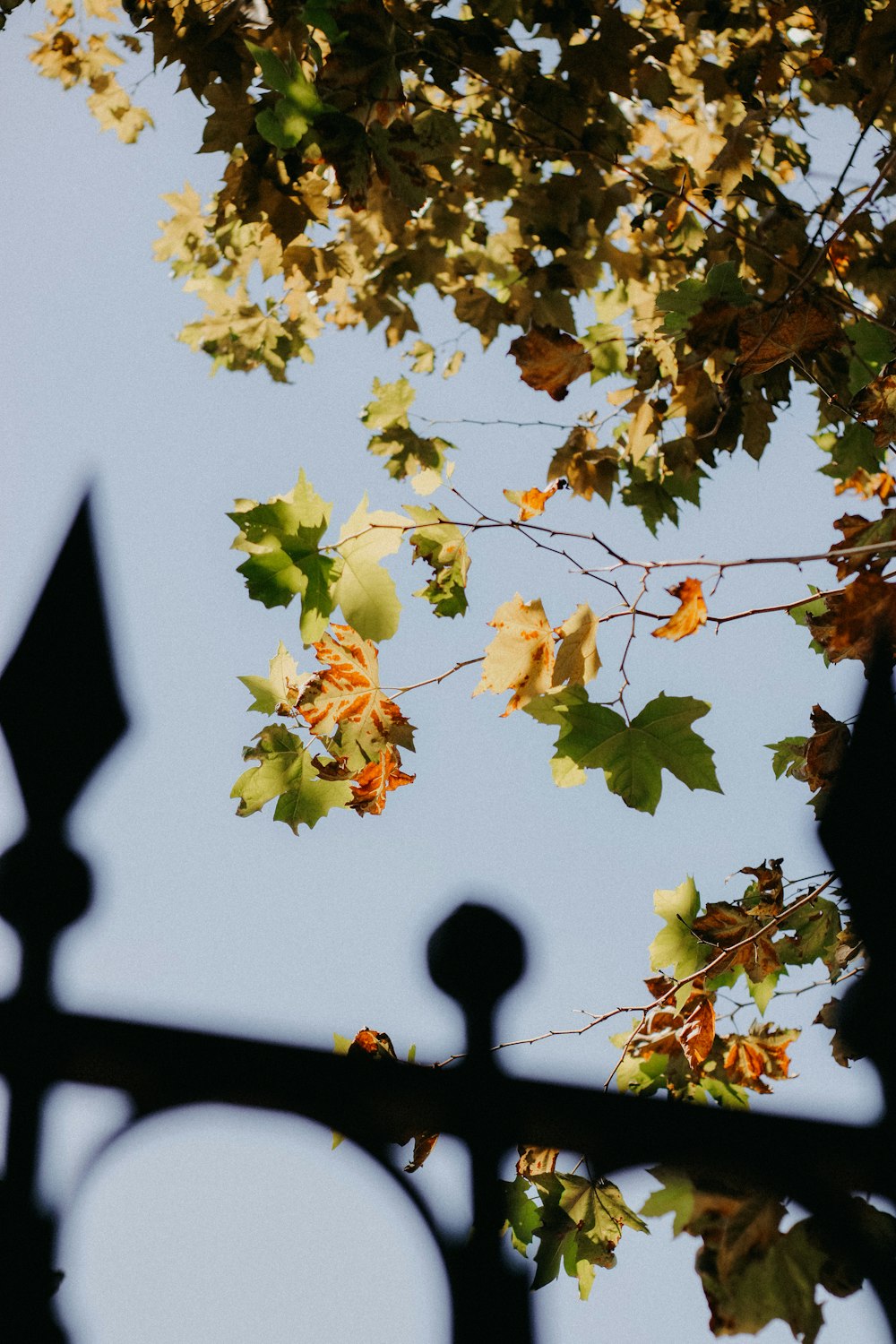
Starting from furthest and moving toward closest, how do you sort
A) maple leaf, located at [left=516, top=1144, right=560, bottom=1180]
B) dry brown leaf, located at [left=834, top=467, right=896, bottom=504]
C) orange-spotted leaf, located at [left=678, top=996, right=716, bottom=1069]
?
dry brown leaf, located at [left=834, top=467, right=896, bottom=504], orange-spotted leaf, located at [left=678, top=996, right=716, bottom=1069], maple leaf, located at [left=516, top=1144, right=560, bottom=1180]

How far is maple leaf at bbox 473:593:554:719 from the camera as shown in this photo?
2.12 metres

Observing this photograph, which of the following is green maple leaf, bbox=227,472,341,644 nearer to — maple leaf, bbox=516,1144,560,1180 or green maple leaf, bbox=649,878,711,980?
green maple leaf, bbox=649,878,711,980

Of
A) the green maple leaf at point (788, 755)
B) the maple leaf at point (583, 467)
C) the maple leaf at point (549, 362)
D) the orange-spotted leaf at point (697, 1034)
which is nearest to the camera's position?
the orange-spotted leaf at point (697, 1034)

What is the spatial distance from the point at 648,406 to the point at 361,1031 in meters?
2.25

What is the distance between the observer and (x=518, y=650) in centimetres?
213

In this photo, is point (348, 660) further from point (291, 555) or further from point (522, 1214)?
point (522, 1214)

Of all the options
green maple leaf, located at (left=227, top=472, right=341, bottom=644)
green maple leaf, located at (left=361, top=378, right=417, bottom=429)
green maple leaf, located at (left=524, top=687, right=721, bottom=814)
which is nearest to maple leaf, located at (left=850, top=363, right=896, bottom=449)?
green maple leaf, located at (left=524, top=687, right=721, bottom=814)

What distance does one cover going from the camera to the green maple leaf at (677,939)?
6.62 ft

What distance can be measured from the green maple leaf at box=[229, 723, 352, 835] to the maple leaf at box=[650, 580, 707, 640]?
0.84 meters

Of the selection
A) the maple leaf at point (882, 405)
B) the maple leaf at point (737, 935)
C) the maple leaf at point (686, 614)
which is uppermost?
the maple leaf at point (882, 405)

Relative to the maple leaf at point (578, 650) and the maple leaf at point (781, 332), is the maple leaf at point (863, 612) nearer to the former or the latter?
the maple leaf at point (578, 650)

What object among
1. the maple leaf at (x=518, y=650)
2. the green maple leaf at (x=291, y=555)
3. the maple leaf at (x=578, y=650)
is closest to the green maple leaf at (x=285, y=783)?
the green maple leaf at (x=291, y=555)

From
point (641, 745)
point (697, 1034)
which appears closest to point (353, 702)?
point (641, 745)

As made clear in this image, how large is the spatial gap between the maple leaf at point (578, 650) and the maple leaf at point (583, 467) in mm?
1255
